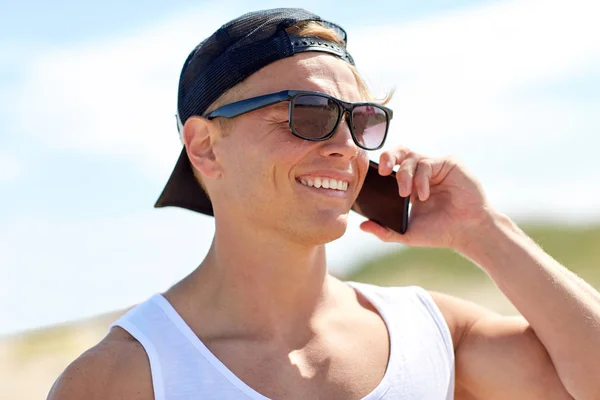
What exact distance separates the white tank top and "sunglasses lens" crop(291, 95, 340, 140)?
2.98 ft

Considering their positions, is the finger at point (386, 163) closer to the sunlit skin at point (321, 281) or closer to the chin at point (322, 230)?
the sunlit skin at point (321, 281)

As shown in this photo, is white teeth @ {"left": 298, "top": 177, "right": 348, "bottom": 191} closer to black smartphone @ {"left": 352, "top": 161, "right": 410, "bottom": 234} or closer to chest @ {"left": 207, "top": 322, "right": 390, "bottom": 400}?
black smartphone @ {"left": 352, "top": 161, "right": 410, "bottom": 234}

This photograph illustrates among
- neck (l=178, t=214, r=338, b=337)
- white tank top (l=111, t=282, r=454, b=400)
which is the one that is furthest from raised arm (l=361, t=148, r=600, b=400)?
neck (l=178, t=214, r=338, b=337)

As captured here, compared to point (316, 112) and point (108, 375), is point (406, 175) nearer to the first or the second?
point (316, 112)

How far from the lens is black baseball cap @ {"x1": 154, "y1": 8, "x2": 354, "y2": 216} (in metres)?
3.60

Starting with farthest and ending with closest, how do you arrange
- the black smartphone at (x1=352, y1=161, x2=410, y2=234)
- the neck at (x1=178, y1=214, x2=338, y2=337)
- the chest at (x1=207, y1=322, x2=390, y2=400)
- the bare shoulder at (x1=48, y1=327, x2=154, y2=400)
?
the black smartphone at (x1=352, y1=161, x2=410, y2=234) → the neck at (x1=178, y1=214, x2=338, y2=337) → the chest at (x1=207, y1=322, x2=390, y2=400) → the bare shoulder at (x1=48, y1=327, x2=154, y2=400)

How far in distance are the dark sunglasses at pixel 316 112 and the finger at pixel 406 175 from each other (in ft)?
0.94

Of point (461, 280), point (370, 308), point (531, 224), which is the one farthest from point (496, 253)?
point (531, 224)

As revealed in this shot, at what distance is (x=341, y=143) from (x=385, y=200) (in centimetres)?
58

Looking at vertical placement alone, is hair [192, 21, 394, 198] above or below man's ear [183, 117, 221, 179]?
above

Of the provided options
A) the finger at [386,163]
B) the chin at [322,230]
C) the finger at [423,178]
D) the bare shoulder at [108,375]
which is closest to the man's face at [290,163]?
the chin at [322,230]

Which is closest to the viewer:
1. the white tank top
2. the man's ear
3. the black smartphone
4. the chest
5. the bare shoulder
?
the bare shoulder

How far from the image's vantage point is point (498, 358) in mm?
3648

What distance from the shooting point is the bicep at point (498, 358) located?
3.56m
